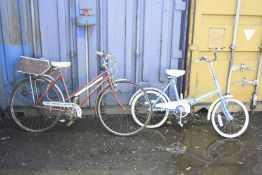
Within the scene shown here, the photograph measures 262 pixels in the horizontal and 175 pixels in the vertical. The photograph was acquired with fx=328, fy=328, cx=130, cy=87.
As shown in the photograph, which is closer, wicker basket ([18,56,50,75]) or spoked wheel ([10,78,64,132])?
wicker basket ([18,56,50,75])

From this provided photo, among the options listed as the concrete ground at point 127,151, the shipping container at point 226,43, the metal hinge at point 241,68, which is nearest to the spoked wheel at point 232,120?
the concrete ground at point 127,151

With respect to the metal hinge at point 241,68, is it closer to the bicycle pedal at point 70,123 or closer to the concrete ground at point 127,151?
the concrete ground at point 127,151

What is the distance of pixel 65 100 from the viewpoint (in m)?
5.29

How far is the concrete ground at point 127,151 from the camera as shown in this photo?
4301mm

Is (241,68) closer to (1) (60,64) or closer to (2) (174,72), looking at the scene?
(2) (174,72)

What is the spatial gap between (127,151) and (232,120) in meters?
1.87

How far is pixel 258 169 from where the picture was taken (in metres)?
4.35

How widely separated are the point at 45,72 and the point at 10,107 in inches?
32.4

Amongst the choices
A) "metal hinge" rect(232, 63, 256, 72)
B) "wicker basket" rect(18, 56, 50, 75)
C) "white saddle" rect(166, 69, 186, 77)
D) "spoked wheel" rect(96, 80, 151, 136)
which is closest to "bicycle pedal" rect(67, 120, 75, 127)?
"spoked wheel" rect(96, 80, 151, 136)

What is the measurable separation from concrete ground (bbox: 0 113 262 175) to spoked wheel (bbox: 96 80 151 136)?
0.17 meters

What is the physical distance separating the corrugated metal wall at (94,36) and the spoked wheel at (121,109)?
296 millimetres

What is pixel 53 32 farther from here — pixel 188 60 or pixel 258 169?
pixel 258 169

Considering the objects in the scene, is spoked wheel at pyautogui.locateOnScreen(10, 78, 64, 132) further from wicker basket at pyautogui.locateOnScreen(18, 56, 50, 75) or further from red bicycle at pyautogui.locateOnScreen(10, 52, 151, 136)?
wicker basket at pyautogui.locateOnScreen(18, 56, 50, 75)

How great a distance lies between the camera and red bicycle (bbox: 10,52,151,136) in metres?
5.08
